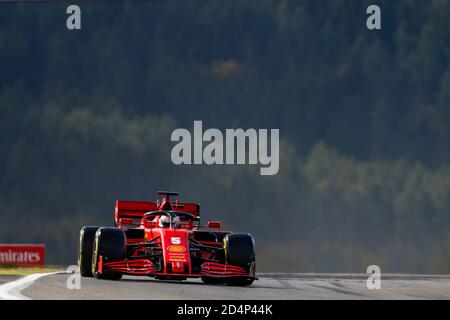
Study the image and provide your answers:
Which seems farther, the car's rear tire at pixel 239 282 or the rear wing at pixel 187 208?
the rear wing at pixel 187 208

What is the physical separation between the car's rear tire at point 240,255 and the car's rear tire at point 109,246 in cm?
161

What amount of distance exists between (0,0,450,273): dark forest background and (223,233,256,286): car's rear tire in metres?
14.3

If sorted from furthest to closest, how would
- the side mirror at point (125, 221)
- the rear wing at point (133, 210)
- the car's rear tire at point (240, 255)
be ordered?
the rear wing at point (133, 210) → the side mirror at point (125, 221) → the car's rear tire at point (240, 255)

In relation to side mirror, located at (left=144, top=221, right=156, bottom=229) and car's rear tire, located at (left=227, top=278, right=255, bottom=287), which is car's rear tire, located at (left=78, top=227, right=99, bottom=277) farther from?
car's rear tire, located at (left=227, top=278, right=255, bottom=287)

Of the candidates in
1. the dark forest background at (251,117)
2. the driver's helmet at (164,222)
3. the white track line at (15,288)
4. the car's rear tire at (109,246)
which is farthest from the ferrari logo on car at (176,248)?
the dark forest background at (251,117)

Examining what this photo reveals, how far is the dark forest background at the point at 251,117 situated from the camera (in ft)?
108

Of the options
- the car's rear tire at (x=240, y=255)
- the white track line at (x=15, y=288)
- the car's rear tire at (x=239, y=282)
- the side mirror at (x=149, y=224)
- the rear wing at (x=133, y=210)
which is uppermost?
the rear wing at (x=133, y=210)

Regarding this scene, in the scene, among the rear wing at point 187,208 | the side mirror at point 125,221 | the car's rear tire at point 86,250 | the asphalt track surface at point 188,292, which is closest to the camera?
the asphalt track surface at point 188,292

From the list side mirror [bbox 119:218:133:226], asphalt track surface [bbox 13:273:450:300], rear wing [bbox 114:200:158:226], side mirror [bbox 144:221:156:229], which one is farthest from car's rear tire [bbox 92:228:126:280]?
rear wing [bbox 114:200:158:226]

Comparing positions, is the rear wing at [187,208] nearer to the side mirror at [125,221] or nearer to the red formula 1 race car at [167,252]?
the side mirror at [125,221]

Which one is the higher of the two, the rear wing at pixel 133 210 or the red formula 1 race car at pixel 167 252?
the rear wing at pixel 133 210

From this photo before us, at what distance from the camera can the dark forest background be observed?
32938 mm

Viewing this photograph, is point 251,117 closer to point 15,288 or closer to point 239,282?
point 239,282
